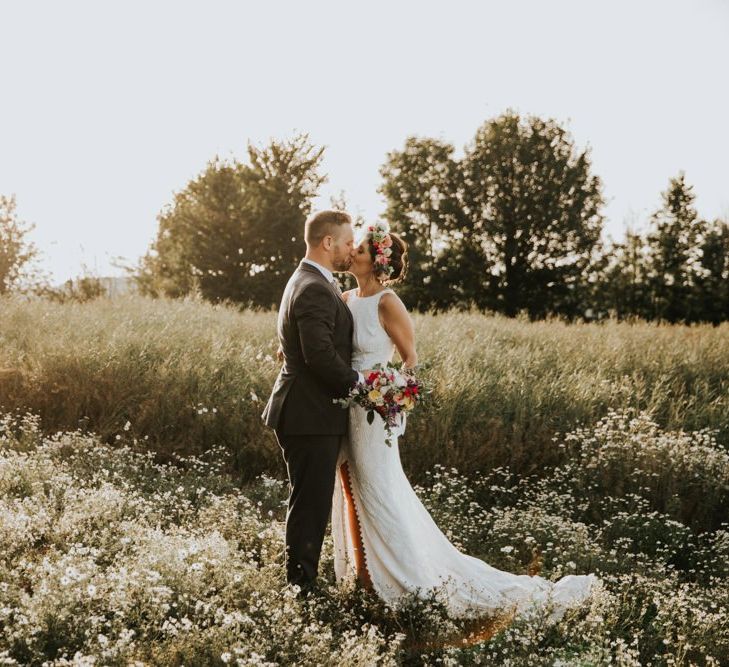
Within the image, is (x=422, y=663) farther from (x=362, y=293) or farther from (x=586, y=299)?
(x=586, y=299)

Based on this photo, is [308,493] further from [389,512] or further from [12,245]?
[12,245]

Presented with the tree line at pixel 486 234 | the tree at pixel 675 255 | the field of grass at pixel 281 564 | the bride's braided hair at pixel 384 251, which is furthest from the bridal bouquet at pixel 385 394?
the tree at pixel 675 255

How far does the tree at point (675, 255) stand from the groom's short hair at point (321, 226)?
112ft

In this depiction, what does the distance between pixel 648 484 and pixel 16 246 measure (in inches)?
860

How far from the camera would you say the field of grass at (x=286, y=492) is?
452 centimetres

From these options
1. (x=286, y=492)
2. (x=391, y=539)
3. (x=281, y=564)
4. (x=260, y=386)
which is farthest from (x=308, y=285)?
(x=260, y=386)

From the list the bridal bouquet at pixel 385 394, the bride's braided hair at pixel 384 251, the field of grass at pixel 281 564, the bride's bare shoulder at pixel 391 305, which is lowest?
the field of grass at pixel 281 564

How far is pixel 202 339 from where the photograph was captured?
36.2ft

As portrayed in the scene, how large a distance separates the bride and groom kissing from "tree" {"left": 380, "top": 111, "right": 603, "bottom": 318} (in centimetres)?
3081

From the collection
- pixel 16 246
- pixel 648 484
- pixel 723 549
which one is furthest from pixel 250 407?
pixel 16 246

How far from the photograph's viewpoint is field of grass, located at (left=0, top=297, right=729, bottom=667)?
452 cm

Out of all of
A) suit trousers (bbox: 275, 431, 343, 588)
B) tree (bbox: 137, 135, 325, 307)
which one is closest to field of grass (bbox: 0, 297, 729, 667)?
suit trousers (bbox: 275, 431, 343, 588)

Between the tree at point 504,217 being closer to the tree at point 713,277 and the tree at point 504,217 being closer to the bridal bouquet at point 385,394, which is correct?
the tree at point 713,277

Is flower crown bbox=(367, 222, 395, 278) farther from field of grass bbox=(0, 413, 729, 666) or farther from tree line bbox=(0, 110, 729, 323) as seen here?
tree line bbox=(0, 110, 729, 323)
